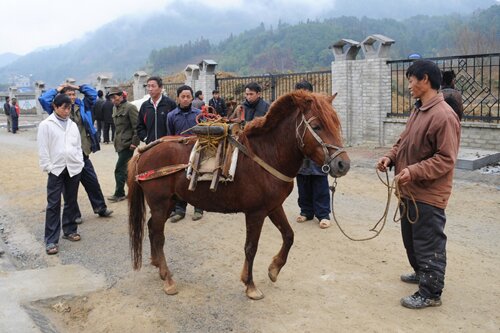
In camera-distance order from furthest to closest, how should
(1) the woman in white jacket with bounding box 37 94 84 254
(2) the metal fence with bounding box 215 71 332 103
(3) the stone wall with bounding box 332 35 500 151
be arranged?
1. (2) the metal fence with bounding box 215 71 332 103
2. (3) the stone wall with bounding box 332 35 500 151
3. (1) the woman in white jacket with bounding box 37 94 84 254

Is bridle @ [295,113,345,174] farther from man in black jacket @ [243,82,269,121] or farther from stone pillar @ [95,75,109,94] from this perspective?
stone pillar @ [95,75,109,94]

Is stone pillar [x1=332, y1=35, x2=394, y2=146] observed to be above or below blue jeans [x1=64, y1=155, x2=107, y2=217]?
above

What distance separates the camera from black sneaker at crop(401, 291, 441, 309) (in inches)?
154

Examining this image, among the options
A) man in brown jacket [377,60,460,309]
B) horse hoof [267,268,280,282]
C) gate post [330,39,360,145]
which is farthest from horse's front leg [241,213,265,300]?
gate post [330,39,360,145]

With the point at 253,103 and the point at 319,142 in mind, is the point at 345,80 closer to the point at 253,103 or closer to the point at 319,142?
the point at 253,103

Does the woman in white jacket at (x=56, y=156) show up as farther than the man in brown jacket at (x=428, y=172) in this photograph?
Yes

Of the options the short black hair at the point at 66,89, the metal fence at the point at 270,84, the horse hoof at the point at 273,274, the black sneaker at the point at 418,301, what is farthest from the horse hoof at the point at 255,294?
the metal fence at the point at 270,84

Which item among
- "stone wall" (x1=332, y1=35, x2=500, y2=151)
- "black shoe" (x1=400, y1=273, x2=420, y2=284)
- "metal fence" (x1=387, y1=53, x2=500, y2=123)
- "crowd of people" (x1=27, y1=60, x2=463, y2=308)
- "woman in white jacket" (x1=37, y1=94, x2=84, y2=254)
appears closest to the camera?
"crowd of people" (x1=27, y1=60, x2=463, y2=308)

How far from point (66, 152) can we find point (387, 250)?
159 inches

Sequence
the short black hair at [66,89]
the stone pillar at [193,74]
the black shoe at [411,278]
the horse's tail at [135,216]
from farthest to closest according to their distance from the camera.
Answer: the stone pillar at [193,74], the short black hair at [66,89], the horse's tail at [135,216], the black shoe at [411,278]

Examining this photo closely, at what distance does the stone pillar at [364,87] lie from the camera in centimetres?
1304

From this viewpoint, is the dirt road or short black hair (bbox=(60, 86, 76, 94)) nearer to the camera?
the dirt road

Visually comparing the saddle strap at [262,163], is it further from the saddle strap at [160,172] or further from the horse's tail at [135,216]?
the horse's tail at [135,216]

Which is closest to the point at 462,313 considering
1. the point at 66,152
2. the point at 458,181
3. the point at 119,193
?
the point at 66,152
